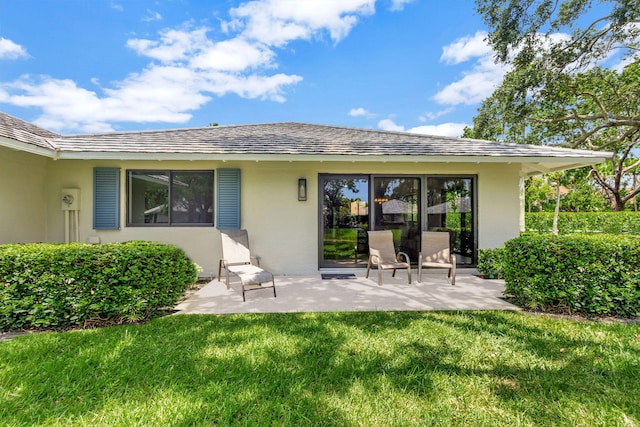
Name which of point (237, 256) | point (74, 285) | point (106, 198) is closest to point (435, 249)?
point (237, 256)

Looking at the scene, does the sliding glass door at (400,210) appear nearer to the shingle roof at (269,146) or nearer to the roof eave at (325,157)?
the shingle roof at (269,146)

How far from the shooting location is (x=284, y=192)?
295 inches

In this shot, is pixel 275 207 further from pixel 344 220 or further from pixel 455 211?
pixel 455 211

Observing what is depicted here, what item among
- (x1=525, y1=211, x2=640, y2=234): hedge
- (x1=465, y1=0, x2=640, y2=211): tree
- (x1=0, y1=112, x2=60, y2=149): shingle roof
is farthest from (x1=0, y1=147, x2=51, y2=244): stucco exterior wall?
(x1=525, y1=211, x2=640, y2=234): hedge

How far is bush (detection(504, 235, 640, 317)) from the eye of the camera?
14.3 feet

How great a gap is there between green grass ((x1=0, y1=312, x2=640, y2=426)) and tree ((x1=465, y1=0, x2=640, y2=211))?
38.3 feet

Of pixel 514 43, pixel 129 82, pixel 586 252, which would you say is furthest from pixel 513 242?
pixel 129 82

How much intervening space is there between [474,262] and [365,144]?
436cm

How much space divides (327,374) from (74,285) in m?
3.71

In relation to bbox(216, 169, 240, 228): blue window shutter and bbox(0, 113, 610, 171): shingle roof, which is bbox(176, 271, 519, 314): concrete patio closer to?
bbox(216, 169, 240, 228): blue window shutter

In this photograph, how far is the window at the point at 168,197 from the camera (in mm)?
7336

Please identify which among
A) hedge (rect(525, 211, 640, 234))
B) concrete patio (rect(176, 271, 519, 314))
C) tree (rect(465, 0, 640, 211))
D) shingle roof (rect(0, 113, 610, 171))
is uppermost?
tree (rect(465, 0, 640, 211))

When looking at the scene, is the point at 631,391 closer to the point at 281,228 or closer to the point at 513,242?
the point at 513,242

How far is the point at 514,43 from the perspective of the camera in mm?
12055
